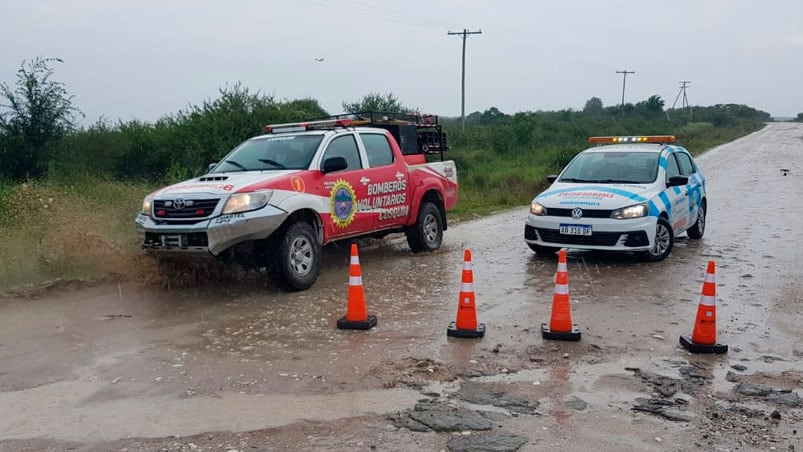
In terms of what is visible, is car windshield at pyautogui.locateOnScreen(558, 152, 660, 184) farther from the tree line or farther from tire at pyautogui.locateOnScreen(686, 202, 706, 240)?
the tree line

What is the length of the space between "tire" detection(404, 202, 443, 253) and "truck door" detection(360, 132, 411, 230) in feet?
1.06

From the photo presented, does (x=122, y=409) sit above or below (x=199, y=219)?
below

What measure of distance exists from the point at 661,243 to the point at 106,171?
15.9 meters

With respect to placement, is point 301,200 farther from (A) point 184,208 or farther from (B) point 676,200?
(B) point 676,200

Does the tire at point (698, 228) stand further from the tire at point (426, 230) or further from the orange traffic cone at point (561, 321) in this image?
the orange traffic cone at point (561, 321)

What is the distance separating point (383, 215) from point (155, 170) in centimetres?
1362

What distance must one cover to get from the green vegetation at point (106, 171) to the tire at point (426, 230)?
3.88 metres

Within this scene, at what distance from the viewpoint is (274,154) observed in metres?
8.92

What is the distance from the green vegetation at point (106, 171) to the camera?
9305 millimetres

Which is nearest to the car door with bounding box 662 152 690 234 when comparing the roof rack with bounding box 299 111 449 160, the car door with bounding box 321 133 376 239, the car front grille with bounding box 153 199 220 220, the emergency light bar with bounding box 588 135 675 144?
the emergency light bar with bounding box 588 135 675 144

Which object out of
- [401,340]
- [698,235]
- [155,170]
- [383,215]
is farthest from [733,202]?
[155,170]

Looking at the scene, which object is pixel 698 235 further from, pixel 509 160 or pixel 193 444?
pixel 509 160

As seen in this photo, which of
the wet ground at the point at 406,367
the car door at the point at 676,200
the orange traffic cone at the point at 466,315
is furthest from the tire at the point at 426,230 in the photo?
the orange traffic cone at the point at 466,315

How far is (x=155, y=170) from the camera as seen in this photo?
2128 cm
